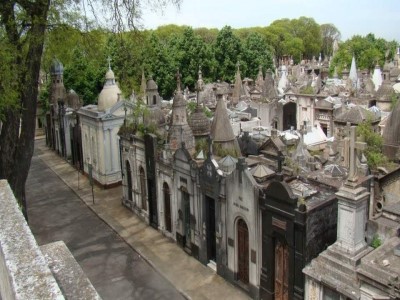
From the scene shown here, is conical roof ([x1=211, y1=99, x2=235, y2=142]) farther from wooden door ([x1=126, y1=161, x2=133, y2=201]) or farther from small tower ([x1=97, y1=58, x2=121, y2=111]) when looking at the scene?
small tower ([x1=97, y1=58, x2=121, y2=111])

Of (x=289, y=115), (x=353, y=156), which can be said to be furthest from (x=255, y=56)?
(x=353, y=156)

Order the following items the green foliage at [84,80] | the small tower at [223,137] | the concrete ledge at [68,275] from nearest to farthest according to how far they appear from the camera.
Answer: the concrete ledge at [68,275], the small tower at [223,137], the green foliage at [84,80]

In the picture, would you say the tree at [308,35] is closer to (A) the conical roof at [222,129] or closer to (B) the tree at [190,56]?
(B) the tree at [190,56]

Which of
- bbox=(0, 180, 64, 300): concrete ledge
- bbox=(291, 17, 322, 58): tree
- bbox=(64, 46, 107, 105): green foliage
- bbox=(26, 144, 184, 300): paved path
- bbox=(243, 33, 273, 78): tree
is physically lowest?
bbox=(26, 144, 184, 300): paved path

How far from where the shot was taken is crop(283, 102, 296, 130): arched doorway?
124 feet

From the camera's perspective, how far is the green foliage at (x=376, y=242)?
42.7 feet

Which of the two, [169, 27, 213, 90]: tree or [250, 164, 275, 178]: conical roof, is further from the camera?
[169, 27, 213, 90]: tree

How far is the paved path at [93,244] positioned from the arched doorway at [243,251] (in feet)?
8.52

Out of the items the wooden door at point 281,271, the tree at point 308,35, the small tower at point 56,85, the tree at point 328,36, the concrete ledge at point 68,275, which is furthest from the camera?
the tree at point 328,36

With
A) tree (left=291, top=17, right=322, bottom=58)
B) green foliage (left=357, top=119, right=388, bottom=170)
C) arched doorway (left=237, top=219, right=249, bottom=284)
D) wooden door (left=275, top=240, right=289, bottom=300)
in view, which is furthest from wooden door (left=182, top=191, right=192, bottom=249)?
tree (left=291, top=17, right=322, bottom=58)

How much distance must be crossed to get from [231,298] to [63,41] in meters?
10.9

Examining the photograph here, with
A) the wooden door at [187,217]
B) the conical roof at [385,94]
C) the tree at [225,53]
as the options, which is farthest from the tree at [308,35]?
the wooden door at [187,217]

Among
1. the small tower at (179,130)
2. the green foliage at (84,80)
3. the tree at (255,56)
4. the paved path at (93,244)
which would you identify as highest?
the tree at (255,56)

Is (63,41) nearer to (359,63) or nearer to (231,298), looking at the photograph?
(231,298)
